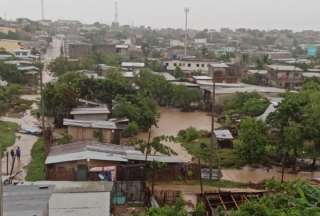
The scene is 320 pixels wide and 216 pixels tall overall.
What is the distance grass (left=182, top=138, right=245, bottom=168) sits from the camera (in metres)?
17.6

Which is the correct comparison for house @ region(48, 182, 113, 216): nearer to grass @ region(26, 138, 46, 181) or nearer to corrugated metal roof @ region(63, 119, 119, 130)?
grass @ region(26, 138, 46, 181)

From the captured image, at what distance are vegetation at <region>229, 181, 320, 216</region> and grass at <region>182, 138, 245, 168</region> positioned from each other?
6153 millimetres

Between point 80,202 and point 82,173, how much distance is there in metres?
4.59

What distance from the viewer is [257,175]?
1689 cm

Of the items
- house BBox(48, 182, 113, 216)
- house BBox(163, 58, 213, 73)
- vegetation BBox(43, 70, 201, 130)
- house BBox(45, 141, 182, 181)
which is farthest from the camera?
house BBox(163, 58, 213, 73)

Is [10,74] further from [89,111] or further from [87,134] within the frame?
[87,134]

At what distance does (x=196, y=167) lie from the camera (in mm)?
15273

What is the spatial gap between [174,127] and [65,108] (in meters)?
5.89

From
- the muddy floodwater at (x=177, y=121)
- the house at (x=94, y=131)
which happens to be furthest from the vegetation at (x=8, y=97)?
the muddy floodwater at (x=177, y=121)

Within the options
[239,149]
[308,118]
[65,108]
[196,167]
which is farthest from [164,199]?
[65,108]

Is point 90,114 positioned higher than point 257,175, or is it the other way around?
point 90,114

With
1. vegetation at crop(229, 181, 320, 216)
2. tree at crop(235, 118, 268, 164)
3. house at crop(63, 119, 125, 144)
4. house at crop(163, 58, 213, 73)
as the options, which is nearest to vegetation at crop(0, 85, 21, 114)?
house at crop(63, 119, 125, 144)

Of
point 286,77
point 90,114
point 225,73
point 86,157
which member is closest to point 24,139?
point 90,114

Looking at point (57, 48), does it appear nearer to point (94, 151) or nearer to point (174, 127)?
point (174, 127)
